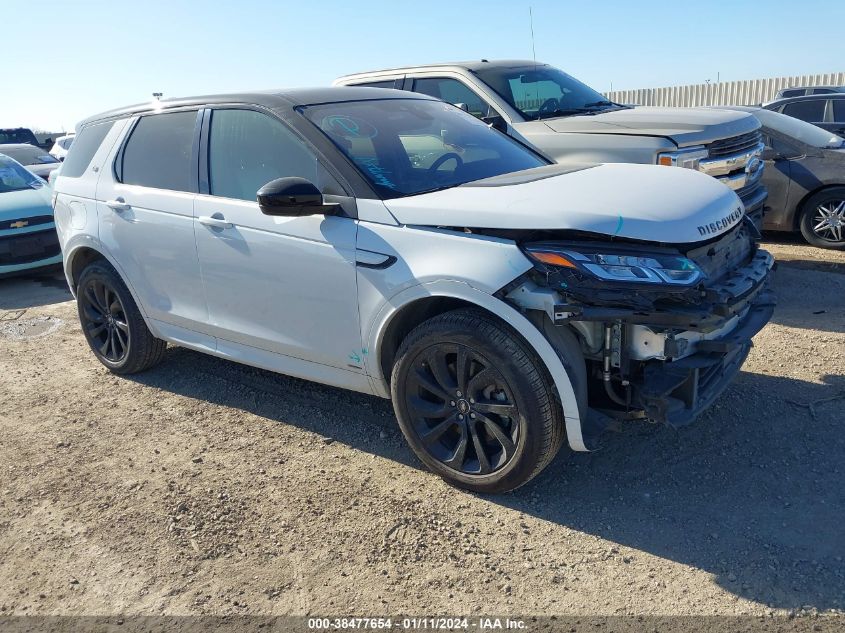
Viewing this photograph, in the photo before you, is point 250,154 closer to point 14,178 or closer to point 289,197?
point 289,197

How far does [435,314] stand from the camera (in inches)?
143

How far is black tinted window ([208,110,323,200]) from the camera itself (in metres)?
3.95

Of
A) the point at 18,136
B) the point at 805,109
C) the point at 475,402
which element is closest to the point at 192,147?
the point at 475,402

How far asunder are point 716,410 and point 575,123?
3261 mm

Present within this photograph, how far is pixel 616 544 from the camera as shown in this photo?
125 inches

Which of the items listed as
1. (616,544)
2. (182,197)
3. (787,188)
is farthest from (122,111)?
(787,188)

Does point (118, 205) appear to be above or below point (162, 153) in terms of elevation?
below

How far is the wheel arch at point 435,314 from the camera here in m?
3.12

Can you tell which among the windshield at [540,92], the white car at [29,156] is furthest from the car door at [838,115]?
the white car at [29,156]

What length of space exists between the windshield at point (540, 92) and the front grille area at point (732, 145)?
1346 millimetres

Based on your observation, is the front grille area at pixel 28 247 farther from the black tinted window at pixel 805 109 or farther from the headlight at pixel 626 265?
the black tinted window at pixel 805 109

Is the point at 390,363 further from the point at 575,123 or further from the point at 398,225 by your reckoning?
the point at 575,123

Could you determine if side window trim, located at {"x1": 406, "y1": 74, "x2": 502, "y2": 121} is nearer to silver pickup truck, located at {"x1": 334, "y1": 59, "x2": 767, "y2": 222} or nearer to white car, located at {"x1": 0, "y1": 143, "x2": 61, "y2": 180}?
silver pickup truck, located at {"x1": 334, "y1": 59, "x2": 767, "y2": 222}

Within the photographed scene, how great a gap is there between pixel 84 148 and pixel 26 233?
4.12m
